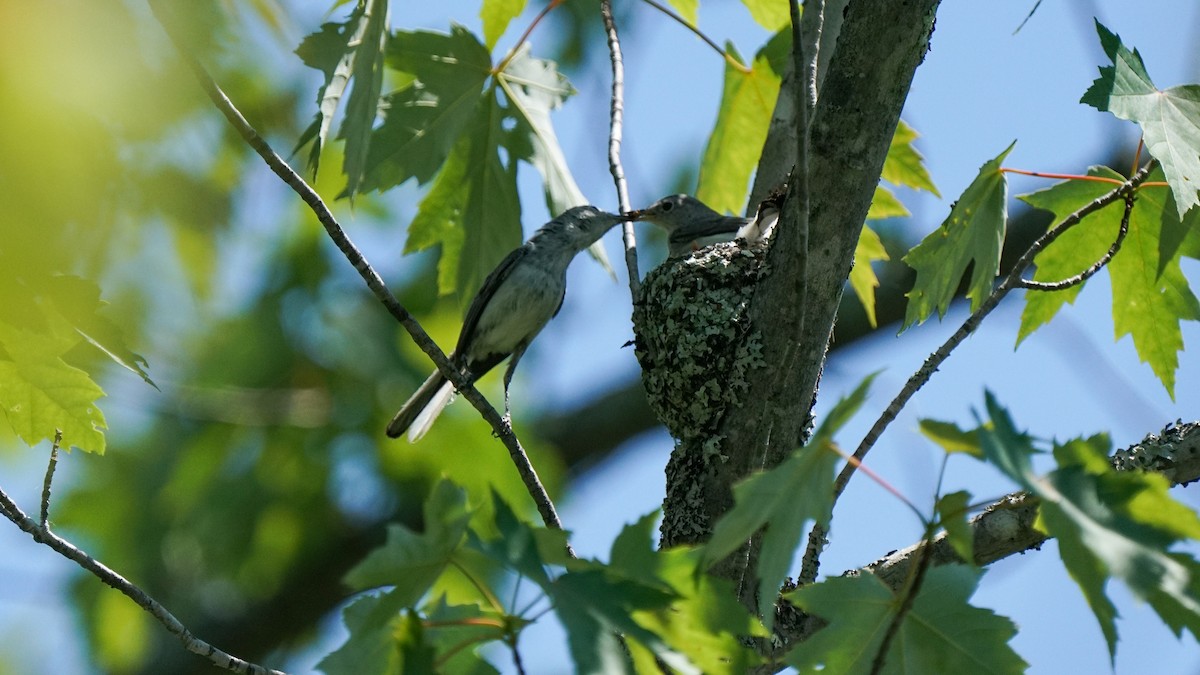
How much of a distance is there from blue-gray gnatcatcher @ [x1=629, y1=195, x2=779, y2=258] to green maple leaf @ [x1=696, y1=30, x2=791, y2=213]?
0.10m

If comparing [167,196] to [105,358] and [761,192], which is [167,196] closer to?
[105,358]

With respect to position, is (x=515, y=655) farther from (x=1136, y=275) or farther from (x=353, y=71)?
(x=1136, y=275)

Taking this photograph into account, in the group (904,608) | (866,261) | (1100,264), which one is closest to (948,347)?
(1100,264)

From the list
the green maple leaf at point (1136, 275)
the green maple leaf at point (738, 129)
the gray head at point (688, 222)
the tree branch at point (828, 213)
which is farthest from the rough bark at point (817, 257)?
the gray head at point (688, 222)

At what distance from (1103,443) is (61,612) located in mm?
8461

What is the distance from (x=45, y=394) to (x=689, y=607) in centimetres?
167

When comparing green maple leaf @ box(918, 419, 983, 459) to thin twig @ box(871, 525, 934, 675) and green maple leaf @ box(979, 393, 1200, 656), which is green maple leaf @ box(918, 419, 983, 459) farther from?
thin twig @ box(871, 525, 934, 675)

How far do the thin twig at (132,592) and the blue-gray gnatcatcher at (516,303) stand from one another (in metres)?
2.67

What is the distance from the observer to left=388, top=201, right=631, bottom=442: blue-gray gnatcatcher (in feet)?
18.4

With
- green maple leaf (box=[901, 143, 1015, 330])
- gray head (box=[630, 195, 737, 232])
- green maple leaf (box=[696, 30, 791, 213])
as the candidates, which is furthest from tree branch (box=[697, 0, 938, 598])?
gray head (box=[630, 195, 737, 232])

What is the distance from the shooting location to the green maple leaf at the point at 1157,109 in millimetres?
2709

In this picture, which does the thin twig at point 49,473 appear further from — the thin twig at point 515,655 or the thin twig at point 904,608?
the thin twig at point 904,608

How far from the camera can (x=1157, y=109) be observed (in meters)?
2.81

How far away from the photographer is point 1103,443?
1.82 m
